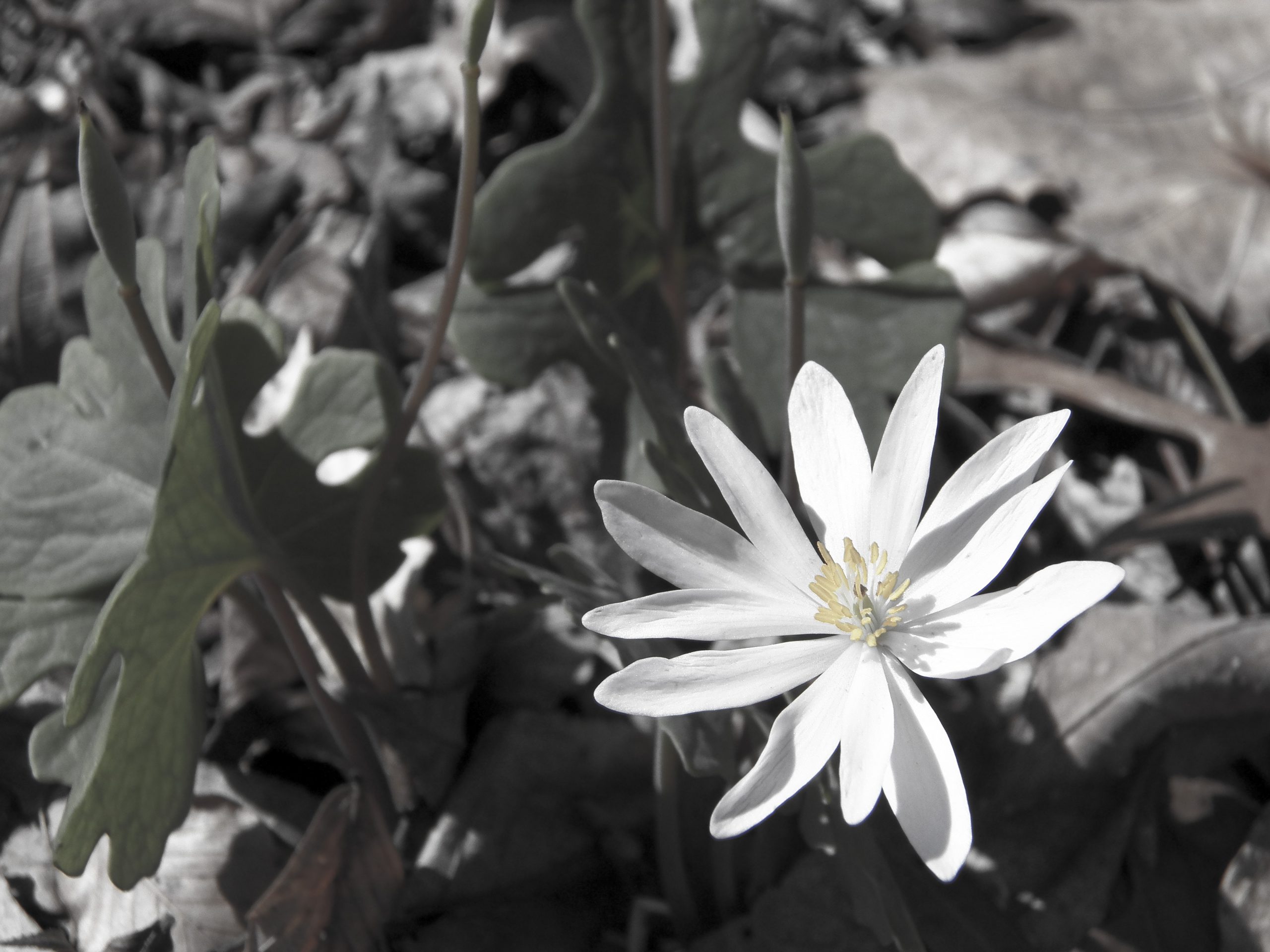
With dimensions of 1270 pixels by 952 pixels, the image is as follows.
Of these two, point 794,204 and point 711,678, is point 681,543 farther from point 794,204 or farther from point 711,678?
point 794,204

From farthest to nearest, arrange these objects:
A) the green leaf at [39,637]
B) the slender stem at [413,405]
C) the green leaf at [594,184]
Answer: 1. the green leaf at [594,184]
2. the green leaf at [39,637]
3. the slender stem at [413,405]

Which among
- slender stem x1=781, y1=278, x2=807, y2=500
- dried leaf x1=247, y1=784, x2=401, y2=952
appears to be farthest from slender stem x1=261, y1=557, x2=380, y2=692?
slender stem x1=781, y1=278, x2=807, y2=500

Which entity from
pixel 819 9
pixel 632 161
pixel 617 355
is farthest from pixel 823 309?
pixel 819 9

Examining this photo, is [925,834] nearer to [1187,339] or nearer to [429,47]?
[1187,339]

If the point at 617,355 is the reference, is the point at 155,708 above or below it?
below

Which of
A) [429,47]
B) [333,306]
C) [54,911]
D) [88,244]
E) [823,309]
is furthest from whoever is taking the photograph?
[429,47]

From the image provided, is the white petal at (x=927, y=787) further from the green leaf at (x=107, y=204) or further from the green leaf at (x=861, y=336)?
the green leaf at (x=107, y=204)

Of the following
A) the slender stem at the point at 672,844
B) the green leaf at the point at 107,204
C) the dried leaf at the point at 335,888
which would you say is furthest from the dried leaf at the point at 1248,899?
the green leaf at the point at 107,204

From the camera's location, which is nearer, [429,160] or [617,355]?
[617,355]
